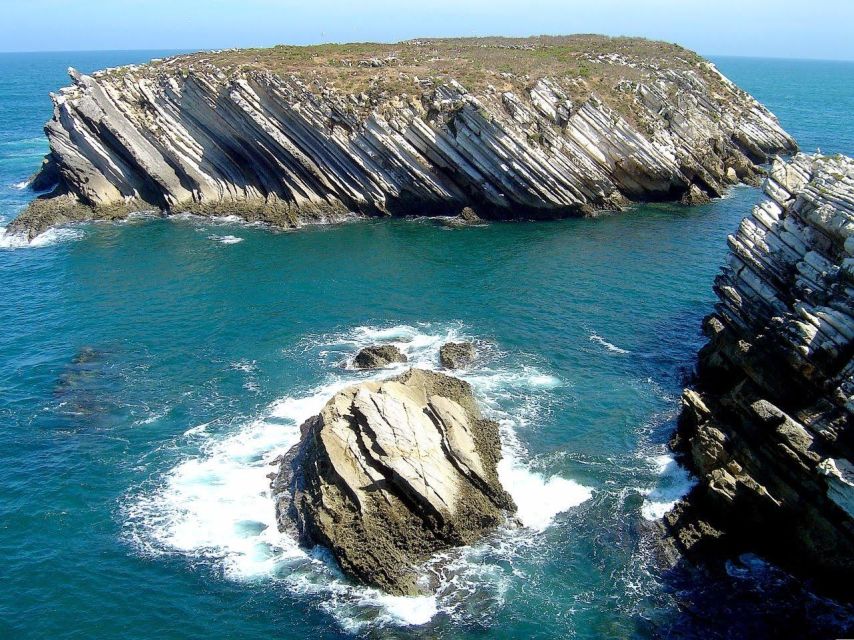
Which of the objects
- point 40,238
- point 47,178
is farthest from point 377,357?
point 47,178

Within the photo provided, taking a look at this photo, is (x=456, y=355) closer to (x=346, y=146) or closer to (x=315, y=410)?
(x=315, y=410)

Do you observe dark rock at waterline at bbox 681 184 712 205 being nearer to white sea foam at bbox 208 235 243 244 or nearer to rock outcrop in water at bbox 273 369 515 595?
white sea foam at bbox 208 235 243 244

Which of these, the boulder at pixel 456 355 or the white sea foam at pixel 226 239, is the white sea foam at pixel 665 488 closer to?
the boulder at pixel 456 355

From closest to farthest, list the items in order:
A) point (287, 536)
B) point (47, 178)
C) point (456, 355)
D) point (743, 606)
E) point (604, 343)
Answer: point (743, 606), point (287, 536), point (456, 355), point (604, 343), point (47, 178)

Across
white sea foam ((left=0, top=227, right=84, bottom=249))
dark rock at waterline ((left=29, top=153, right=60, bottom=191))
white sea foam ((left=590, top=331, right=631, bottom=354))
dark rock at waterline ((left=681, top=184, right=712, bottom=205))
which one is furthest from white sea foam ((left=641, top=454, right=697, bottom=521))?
dark rock at waterline ((left=29, top=153, right=60, bottom=191))

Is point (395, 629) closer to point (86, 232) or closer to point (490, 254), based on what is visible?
point (490, 254)

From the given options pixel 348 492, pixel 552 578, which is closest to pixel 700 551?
pixel 552 578
